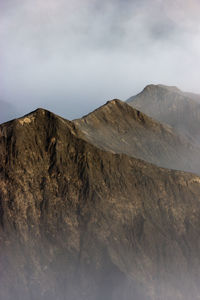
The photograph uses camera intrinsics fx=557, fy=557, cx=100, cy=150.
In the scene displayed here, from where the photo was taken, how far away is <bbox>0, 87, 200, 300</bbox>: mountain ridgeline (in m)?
97.2

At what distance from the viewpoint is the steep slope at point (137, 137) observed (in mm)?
131625

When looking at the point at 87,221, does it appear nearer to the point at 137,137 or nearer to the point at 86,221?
the point at 86,221

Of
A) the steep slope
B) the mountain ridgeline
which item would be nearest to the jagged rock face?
the mountain ridgeline

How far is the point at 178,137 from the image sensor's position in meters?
157

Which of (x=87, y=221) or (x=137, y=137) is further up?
(x=137, y=137)

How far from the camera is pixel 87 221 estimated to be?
339ft

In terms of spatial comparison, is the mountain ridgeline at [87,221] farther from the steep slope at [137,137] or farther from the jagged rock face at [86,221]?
the steep slope at [137,137]

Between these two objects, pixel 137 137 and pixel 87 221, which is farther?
pixel 137 137

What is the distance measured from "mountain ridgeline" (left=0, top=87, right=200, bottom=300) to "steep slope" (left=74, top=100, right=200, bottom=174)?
41.4 feet

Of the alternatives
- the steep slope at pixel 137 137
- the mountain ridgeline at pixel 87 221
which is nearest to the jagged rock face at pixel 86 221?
the mountain ridgeline at pixel 87 221

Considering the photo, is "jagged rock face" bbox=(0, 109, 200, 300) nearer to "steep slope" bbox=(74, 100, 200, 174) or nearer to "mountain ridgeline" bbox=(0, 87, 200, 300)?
"mountain ridgeline" bbox=(0, 87, 200, 300)

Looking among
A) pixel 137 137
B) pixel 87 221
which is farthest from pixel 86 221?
pixel 137 137

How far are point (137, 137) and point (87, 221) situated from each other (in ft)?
140

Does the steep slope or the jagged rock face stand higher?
the steep slope
